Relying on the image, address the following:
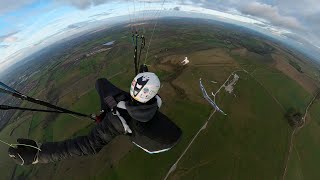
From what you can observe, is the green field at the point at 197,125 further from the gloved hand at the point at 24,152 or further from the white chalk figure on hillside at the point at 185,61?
the gloved hand at the point at 24,152

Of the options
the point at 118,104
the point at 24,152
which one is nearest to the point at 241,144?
the point at 118,104

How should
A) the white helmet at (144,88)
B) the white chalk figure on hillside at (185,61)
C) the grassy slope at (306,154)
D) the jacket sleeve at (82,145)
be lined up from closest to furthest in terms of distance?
the white helmet at (144,88), the jacket sleeve at (82,145), the grassy slope at (306,154), the white chalk figure on hillside at (185,61)

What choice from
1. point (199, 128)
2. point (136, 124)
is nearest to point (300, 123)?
point (199, 128)

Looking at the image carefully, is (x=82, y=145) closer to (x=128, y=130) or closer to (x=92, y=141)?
(x=92, y=141)

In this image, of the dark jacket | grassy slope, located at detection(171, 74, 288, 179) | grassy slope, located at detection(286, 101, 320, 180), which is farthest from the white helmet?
grassy slope, located at detection(286, 101, 320, 180)

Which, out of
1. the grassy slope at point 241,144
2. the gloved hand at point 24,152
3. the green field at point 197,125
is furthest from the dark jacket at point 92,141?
the grassy slope at point 241,144

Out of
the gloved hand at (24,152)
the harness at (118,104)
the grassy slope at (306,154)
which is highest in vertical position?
the harness at (118,104)

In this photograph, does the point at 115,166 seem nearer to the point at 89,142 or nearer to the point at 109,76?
the point at 109,76
